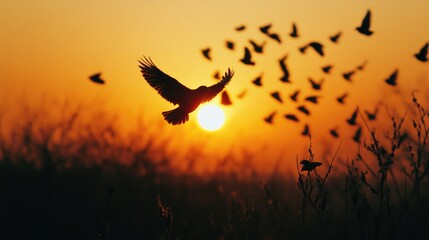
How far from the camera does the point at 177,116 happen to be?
580 centimetres

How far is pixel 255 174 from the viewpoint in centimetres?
1016

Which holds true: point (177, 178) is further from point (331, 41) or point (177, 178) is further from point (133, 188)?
point (331, 41)

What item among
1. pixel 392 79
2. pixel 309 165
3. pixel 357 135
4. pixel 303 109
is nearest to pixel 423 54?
pixel 392 79

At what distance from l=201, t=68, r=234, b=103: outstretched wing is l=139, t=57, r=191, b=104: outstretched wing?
180 mm

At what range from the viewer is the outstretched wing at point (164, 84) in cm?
577

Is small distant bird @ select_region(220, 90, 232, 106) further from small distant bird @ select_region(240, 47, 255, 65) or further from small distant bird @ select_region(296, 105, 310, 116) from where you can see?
small distant bird @ select_region(296, 105, 310, 116)

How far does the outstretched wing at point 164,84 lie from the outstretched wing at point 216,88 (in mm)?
180

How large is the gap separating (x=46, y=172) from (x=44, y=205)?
1.38 meters

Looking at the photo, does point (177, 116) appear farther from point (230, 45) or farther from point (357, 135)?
point (230, 45)

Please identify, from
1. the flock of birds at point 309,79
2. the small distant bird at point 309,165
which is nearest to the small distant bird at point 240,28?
the flock of birds at point 309,79

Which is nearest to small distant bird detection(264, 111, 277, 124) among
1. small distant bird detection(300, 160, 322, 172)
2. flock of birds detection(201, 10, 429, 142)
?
flock of birds detection(201, 10, 429, 142)

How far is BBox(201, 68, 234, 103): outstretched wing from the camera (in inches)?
228

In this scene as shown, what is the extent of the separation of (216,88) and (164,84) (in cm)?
54

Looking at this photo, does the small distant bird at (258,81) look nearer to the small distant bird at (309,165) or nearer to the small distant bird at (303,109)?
the small distant bird at (303,109)
